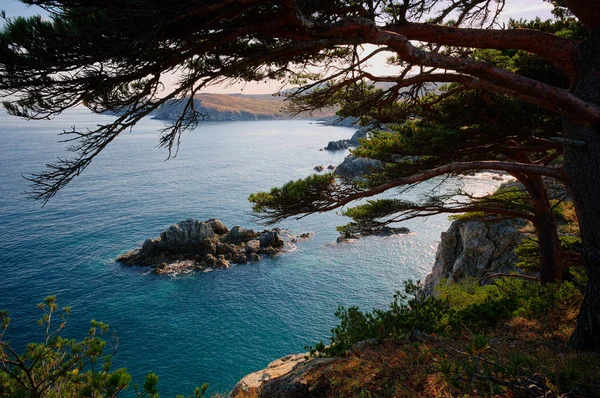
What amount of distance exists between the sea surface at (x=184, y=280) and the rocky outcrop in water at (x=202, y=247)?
4.28ft

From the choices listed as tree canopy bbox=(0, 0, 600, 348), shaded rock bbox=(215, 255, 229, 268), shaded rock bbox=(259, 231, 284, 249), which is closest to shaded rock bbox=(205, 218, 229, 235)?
shaded rock bbox=(259, 231, 284, 249)

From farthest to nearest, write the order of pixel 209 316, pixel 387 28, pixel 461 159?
pixel 209 316, pixel 461 159, pixel 387 28

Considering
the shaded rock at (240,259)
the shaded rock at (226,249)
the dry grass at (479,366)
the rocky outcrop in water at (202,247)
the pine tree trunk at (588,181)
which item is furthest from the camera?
the shaded rock at (226,249)

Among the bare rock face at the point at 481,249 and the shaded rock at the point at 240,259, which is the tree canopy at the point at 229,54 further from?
the shaded rock at the point at 240,259

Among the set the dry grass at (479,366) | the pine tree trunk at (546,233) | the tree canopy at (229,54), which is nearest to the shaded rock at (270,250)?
the pine tree trunk at (546,233)

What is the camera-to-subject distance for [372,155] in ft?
29.5

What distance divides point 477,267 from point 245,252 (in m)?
21.3

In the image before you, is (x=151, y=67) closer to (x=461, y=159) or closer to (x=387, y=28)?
(x=387, y=28)

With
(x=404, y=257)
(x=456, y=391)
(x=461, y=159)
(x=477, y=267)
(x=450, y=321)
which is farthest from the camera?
(x=404, y=257)

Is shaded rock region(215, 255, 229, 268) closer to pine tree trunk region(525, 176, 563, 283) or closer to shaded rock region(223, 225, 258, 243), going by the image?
shaded rock region(223, 225, 258, 243)

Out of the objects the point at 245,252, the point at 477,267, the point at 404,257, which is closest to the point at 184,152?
the point at 245,252

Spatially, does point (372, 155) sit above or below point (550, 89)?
below

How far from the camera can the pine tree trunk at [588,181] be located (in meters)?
4.64

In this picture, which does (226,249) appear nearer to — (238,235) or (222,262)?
(222,262)
